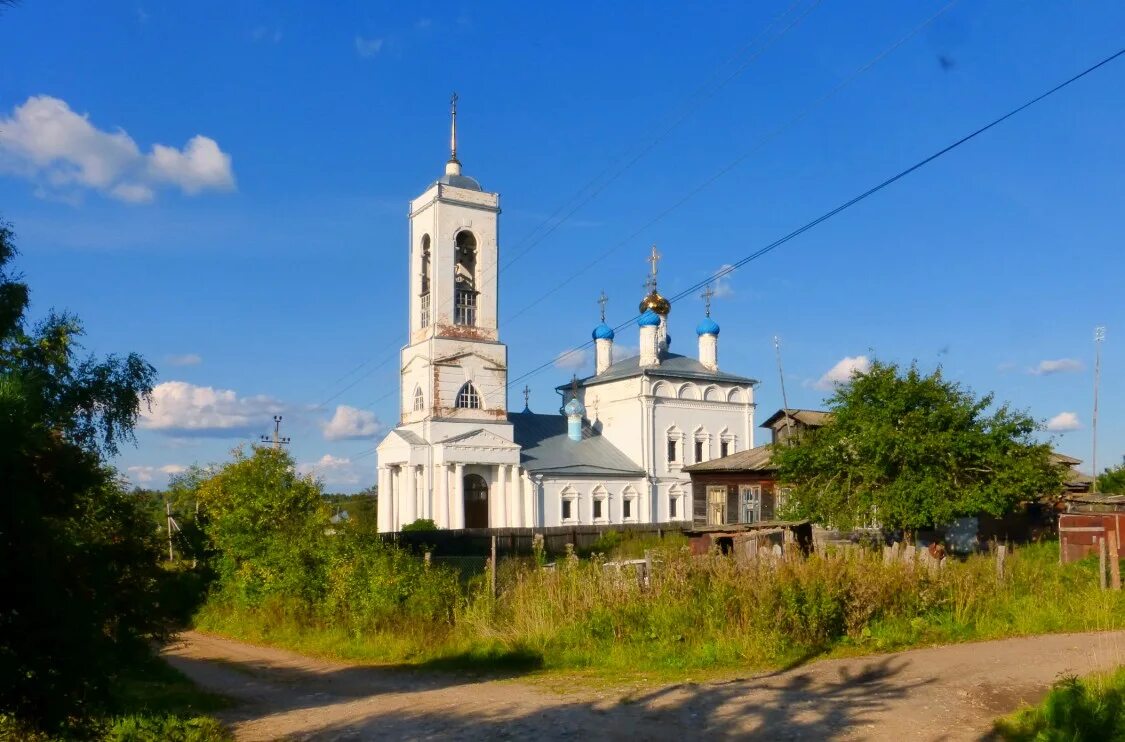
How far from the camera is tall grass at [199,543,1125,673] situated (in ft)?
42.7

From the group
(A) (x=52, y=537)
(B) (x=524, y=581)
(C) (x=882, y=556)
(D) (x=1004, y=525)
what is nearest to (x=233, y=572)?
(B) (x=524, y=581)

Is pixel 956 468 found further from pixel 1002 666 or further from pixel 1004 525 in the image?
pixel 1002 666

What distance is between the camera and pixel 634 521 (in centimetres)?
4622

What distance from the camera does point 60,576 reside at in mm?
6246

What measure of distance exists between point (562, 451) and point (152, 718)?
37176 mm

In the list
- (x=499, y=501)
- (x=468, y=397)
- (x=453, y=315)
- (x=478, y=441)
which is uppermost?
(x=453, y=315)

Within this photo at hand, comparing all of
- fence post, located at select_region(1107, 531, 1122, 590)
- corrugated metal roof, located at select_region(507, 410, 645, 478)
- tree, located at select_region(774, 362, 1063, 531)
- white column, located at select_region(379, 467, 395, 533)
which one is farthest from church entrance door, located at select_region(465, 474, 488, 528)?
fence post, located at select_region(1107, 531, 1122, 590)

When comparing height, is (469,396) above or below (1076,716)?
above

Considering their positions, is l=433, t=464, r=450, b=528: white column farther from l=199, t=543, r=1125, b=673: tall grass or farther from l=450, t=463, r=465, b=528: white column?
l=199, t=543, r=1125, b=673: tall grass

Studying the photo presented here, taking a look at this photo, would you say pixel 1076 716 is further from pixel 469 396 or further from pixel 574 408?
pixel 574 408

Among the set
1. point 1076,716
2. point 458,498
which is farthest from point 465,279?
point 1076,716

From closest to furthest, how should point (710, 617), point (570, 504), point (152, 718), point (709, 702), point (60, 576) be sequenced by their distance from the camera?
point (60, 576) < point (152, 718) < point (709, 702) < point (710, 617) < point (570, 504)

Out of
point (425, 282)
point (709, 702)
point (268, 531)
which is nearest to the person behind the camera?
point (709, 702)

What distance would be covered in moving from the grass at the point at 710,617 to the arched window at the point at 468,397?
2621 centimetres
